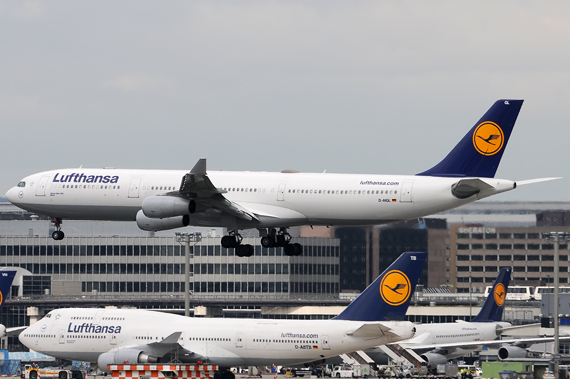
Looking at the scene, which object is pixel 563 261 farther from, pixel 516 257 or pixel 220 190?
pixel 220 190

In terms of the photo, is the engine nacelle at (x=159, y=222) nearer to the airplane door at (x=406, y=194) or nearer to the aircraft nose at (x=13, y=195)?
the aircraft nose at (x=13, y=195)

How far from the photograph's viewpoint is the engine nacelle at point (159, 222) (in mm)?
65062

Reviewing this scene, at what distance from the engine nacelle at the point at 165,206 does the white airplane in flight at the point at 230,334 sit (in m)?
10.0

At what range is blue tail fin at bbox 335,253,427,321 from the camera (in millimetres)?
69062

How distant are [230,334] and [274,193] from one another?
1000cm

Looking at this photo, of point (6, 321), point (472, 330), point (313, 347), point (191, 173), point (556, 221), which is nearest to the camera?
point (191, 173)

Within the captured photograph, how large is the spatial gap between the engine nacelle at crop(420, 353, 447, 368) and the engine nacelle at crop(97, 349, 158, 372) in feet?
75.6

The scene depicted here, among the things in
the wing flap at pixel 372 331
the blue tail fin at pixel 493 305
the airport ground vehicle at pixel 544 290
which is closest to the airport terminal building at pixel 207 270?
the airport ground vehicle at pixel 544 290

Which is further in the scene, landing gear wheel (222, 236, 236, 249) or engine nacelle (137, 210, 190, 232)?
landing gear wheel (222, 236, 236, 249)

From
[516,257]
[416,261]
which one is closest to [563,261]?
[516,257]

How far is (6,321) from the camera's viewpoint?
5650 inches

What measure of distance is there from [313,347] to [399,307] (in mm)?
5959

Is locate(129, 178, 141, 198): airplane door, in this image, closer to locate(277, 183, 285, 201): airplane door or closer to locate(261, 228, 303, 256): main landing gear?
locate(261, 228, 303, 256): main landing gear

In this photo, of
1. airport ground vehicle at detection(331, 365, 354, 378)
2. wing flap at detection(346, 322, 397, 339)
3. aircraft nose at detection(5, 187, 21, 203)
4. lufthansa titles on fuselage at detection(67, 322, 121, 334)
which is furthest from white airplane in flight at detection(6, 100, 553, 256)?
airport ground vehicle at detection(331, 365, 354, 378)
